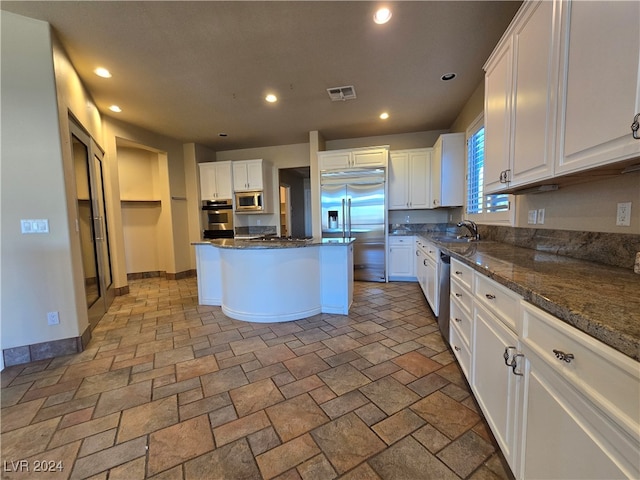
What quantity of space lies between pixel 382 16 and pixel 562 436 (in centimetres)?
275

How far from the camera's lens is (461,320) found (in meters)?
1.90

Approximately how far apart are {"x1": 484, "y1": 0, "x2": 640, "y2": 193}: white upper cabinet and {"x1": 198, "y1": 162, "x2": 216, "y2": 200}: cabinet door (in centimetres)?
512

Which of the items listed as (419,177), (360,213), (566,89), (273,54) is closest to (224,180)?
(360,213)

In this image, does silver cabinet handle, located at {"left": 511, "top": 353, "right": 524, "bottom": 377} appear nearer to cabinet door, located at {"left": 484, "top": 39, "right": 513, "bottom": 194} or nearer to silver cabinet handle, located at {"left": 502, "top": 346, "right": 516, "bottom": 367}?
silver cabinet handle, located at {"left": 502, "top": 346, "right": 516, "bottom": 367}

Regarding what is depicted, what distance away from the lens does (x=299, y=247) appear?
303cm

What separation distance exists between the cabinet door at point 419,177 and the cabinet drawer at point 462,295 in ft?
9.19

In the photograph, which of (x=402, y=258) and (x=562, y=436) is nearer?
(x=562, y=436)

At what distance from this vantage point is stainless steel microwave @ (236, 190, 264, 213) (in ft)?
18.0

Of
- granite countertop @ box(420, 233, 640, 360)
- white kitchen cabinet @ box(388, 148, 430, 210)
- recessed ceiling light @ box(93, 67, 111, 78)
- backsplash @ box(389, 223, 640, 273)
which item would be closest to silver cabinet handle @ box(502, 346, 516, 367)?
granite countertop @ box(420, 233, 640, 360)

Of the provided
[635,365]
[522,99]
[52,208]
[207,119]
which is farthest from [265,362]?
[207,119]

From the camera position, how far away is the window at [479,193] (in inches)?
106

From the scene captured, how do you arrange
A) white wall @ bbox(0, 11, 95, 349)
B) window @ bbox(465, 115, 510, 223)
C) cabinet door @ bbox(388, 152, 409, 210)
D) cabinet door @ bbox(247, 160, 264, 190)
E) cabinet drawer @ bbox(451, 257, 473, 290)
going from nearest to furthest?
cabinet drawer @ bbox(451, 257, 473, 290), white wall @ bbox(0, 11, 95, 349), window @ bbox(465, 115, 510, 223), cabinet door @ bbox(388, 152, 409, 210), cabinet door @ bbox(247, 160, 264, 190)

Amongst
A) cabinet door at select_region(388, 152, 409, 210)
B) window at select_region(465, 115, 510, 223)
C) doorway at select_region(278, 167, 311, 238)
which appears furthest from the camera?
doorway at select_region(278, 167, 311, 238)

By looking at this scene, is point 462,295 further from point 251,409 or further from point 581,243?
point 251,409
